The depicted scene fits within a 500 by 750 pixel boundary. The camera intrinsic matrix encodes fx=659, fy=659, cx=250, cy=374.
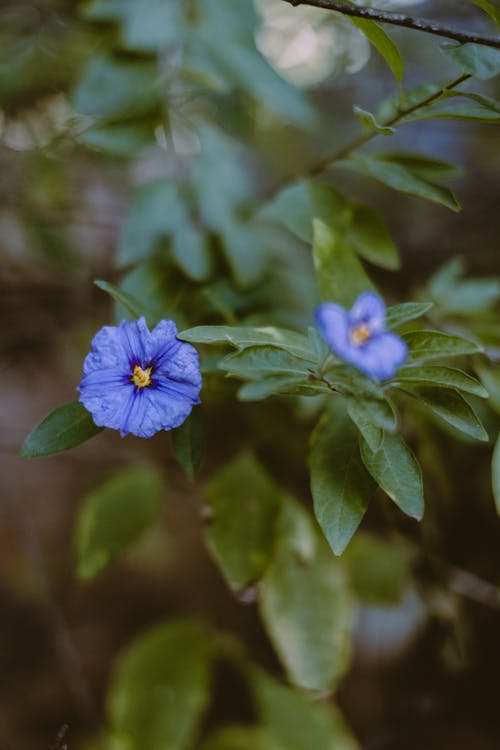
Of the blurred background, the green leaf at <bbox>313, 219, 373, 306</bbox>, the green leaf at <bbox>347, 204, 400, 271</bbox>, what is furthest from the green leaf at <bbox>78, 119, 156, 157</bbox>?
the green leaf at <bbox>313, 219, 373, 306</bbox>

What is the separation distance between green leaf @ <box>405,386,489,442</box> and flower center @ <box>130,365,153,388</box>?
32cm

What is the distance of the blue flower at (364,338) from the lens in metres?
0.68

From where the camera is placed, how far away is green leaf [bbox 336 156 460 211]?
92cm

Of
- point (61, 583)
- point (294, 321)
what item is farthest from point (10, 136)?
point (61, 583)

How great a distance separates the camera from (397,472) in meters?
0.78

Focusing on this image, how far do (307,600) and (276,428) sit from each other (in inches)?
13.8

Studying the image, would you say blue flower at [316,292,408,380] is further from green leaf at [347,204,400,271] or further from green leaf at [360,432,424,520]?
green leaf at [347,204,400,271]

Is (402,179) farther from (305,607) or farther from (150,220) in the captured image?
(305,607)

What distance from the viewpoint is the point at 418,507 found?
76 centimetres

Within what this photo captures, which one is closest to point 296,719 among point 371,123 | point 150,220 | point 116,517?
point 116,517

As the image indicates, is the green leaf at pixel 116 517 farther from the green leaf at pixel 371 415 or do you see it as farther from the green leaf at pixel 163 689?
the green leaf at pixel 371 415

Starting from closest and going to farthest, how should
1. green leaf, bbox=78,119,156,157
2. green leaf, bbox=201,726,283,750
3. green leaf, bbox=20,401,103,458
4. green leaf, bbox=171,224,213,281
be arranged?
green leaf, bbox=20,401,103,458 → green leaf, bbox=171,224,213,281 → green leaf, bbox=78,119,156,157 → green leaf, bbox=201,726,283,750

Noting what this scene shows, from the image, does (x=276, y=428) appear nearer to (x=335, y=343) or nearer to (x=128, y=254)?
(x=128, y=254)

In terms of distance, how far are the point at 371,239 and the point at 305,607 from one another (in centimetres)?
72
